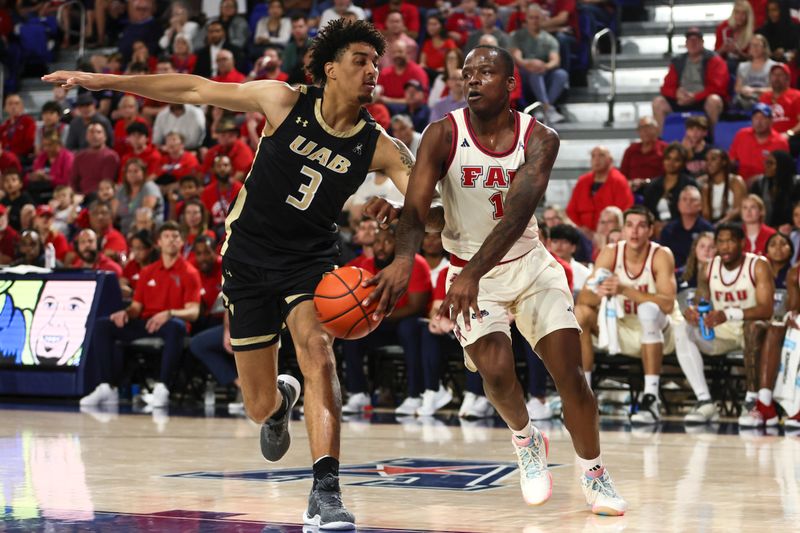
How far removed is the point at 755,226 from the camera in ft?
32.4

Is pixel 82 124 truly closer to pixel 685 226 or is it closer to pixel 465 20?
pixel 465 20

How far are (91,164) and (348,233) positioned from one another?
14.0 ft

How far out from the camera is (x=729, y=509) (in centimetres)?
481

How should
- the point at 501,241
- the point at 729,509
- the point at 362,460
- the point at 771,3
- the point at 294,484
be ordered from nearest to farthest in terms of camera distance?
1. the point at 501,241
2. the point at 729,509
3. the point at 294,484
4. the point at 362,460
5. the point at 771,3

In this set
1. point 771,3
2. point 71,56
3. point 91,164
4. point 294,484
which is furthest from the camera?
point 71,56

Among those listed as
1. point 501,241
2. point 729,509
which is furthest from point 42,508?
point 729,509

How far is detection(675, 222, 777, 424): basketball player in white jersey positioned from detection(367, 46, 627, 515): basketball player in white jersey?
4.49m

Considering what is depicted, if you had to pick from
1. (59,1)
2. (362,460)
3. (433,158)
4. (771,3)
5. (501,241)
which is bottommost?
(362,460)

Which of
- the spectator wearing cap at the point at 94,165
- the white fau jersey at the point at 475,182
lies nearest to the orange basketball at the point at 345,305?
the white fau jersey at the point at 475,182

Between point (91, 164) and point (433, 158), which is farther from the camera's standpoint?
point (91, 164)

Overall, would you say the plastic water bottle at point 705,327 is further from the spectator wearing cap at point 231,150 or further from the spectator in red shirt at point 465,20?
the spectator in red shirt at point 465,20

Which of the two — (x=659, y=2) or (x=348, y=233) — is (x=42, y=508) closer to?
(x=348, y=233)

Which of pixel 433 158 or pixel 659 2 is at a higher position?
pixel 659 2

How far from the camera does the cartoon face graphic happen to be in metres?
10.7
